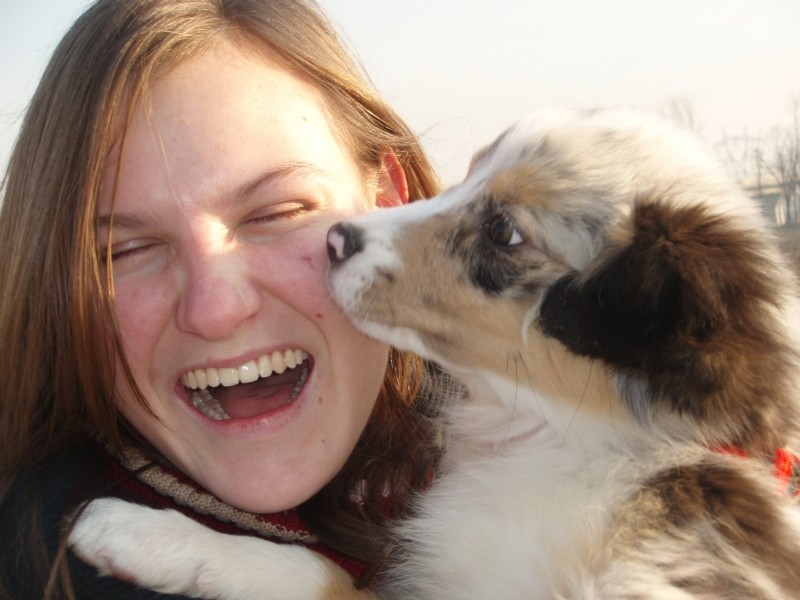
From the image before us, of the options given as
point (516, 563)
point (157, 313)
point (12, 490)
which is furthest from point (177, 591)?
point (516, 563)

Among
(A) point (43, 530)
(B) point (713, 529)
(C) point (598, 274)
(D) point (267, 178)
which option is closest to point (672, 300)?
(C) point (598, 274)

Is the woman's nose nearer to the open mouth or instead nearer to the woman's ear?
the open mouth

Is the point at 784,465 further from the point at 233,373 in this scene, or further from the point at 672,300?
the point at 233,373

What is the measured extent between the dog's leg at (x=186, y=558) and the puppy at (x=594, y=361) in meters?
0.02

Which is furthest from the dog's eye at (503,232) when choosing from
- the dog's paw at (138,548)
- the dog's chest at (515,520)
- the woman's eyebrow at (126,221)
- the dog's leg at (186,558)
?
the dog's paw at (138,548)

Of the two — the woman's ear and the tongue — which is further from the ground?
the woman's ear

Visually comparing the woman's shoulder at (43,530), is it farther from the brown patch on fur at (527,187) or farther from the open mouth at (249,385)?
the brown patch on fur at (527,187)

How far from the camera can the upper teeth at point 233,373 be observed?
94.2 inches

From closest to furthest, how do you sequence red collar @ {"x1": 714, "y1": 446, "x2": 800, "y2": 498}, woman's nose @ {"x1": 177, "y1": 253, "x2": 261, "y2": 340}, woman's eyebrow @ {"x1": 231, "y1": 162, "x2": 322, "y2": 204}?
red collar @ {"x1": 714, "y1": 446, "x2": 800, "y2": 498}, woman's nose @ {"x1": 177, "y1": 253, "x2": 261, "y2": 340}, woman's eyebrow @ {"x1": 231, "y1": 162, "x2": 322, "y2": 204}

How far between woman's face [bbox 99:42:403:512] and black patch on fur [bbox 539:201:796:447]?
82 centimetres

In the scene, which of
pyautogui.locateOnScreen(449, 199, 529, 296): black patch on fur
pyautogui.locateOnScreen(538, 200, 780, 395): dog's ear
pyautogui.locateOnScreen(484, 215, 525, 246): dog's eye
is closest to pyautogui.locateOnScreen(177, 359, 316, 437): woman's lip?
pyautogui.locateOnScreen(449, 199, 529, 296): black patch on fur

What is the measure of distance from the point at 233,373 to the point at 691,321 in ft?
4.26

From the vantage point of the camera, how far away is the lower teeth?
2527 mm

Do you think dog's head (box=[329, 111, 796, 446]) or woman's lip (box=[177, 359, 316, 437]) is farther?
woman's lip (box=[177, 359, 316, 437])
